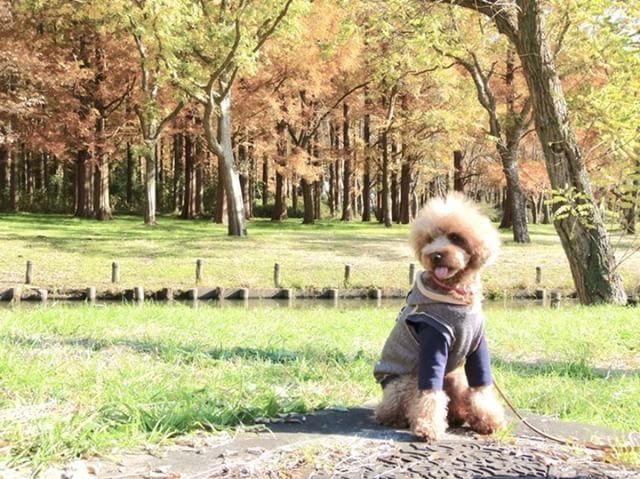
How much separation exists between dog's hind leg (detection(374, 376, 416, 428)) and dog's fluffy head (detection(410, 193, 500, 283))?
576mm

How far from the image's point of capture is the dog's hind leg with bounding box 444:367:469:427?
10.4 ft

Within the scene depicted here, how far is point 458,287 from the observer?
3.01 metres

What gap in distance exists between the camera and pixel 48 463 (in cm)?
239

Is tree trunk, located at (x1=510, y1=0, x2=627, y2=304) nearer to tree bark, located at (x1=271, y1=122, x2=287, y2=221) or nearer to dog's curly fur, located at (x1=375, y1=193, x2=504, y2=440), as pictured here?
dog's curly fur, located at (x1=375, y1=193, x2=504, y2=440)

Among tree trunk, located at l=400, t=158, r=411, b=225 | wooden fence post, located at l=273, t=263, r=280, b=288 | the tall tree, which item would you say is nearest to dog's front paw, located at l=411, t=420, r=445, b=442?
the tall tree

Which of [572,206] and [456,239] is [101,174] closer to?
[572,206]

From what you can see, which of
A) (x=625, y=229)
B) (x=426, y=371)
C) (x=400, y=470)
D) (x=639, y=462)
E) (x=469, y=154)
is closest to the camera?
(x=400, y=470)

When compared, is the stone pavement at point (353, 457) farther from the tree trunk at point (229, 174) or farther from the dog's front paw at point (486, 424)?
the tree trunk at point (229, 174)

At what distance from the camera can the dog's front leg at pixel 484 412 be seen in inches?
120

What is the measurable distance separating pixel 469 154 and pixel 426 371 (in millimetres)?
46393

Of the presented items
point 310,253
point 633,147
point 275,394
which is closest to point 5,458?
point 275,394

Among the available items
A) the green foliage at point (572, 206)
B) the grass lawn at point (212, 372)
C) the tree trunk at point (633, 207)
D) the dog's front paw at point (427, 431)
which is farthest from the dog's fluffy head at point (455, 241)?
the green foliage at point (572, 206)

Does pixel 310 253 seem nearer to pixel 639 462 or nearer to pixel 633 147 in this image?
pixel 633 147

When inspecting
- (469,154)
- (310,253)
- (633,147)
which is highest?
(469,154)
